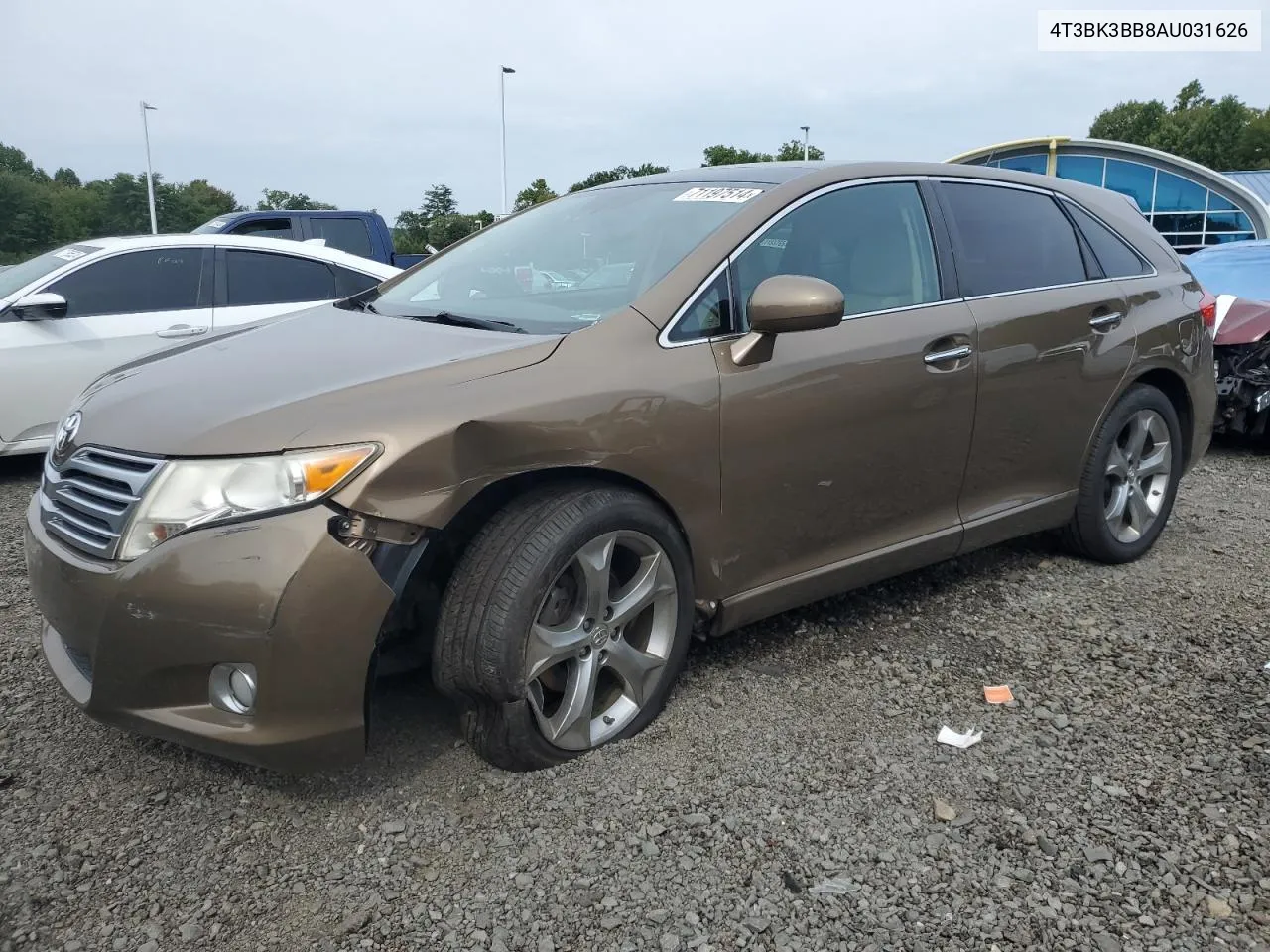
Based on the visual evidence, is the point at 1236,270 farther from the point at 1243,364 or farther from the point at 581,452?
the point at 581,452

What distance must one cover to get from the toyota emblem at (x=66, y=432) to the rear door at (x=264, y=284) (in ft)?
13.0

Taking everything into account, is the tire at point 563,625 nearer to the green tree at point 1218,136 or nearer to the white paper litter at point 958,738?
the white paper litter at point 958,738

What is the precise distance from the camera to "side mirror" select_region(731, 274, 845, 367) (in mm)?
2693

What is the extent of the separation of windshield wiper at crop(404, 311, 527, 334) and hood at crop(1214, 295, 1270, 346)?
17.9 feet

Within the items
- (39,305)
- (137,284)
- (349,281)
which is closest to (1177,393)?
(349,281)

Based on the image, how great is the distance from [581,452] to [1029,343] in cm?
192

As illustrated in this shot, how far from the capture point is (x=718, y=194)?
10.6 feet

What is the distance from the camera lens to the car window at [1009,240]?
3541 millimetres

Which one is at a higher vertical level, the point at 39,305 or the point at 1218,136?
the point at 1218,136

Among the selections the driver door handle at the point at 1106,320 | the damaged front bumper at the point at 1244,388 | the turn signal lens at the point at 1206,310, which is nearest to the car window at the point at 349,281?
the driver door handle at the point at 1106,320

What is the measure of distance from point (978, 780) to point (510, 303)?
1.91 meters

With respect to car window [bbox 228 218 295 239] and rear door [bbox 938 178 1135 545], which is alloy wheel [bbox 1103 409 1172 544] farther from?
car window [bbox 228 218 295 239]

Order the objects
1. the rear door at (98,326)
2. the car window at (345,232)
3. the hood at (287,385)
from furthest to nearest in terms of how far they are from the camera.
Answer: the car window at (345,232) → the rear door at (98,326) → the hood at (287,385)

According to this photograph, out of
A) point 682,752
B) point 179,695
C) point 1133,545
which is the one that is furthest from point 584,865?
point 1133,545
